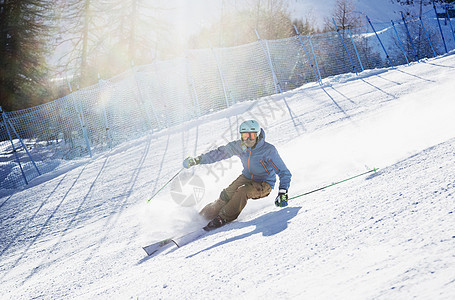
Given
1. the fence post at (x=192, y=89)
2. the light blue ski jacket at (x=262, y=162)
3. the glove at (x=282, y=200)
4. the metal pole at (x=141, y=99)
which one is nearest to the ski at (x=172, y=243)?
the glove at (x=282, y=200)

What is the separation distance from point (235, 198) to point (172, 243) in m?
0.98

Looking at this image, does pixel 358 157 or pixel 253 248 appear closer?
pixel 253 248

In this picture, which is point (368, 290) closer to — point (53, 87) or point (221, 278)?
point (221, 278)

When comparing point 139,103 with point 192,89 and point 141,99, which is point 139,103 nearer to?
point 141,99

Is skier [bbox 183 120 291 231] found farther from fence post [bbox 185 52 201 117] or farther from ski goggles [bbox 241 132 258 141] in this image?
fence post [bbox 185 52 201 117]

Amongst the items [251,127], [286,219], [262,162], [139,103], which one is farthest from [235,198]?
[139,103]

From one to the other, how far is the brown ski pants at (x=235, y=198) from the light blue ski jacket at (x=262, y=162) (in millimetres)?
121

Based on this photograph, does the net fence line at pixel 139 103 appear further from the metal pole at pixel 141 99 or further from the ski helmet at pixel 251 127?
the ski helmet at pixel 251 127

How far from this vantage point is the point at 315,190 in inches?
179

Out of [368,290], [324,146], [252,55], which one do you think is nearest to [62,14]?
[252,55]

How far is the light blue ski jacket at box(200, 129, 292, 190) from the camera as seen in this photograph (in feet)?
14.6

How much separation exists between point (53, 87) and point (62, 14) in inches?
187

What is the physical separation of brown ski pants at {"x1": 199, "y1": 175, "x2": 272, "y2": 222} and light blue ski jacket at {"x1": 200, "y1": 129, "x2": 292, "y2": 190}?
4.8 inches

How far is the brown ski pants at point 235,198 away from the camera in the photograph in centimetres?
435
